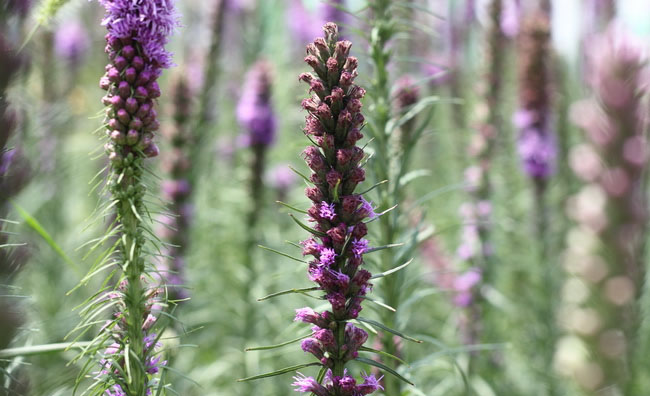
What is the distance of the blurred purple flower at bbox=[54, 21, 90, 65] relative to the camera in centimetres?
790

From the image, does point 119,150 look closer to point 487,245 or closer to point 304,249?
point 304,249

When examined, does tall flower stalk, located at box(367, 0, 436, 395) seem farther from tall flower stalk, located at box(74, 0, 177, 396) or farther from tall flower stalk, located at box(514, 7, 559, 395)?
tall flower stalk, located at box(514, 7, 559, 395)

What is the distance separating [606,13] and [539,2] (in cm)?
118

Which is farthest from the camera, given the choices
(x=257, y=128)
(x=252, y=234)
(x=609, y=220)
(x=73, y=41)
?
(x=73, y=41)

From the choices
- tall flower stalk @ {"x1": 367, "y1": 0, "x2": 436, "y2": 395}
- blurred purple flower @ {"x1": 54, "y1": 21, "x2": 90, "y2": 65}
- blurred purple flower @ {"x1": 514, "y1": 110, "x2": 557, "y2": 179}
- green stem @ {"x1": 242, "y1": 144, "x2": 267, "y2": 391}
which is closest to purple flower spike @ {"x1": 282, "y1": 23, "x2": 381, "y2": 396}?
tall flower stalk @ {"x1": 367, "y1": 0, "x2": 436, "y2": 395}

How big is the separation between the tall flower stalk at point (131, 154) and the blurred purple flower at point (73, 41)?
21.7ft

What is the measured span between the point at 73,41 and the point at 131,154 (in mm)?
7437

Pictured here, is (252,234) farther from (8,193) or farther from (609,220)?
(609,220)

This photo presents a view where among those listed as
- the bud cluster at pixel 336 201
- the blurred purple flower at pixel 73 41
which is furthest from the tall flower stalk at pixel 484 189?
the blurred purple flower at pixel 73 41

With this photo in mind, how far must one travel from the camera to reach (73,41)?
8250mm

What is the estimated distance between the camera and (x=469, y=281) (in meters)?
4.52

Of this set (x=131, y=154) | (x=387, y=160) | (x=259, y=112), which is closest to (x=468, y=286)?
(x=387, y=160)

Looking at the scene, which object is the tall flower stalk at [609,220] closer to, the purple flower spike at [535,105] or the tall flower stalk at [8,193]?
the tall flower stalk at [8,193]

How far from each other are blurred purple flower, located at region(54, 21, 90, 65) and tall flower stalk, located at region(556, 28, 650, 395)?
763cm
